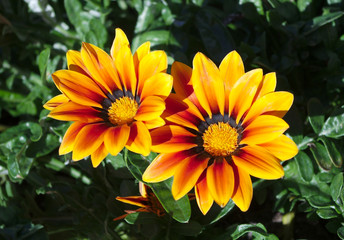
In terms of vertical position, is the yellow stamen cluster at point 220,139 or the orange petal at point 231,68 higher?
the orange petal at point 231,68

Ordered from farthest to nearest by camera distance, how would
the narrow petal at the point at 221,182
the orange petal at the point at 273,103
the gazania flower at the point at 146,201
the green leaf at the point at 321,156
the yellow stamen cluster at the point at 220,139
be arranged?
the green leaf at the point at 321,156
the gazania flower at the point at 146,201
the yellow stamen cluster at the point at 220,139
the orange petal at the point at 273,103
the narrow petal at the point at 221,182

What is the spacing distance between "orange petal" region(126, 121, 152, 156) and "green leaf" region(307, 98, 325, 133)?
86 cm

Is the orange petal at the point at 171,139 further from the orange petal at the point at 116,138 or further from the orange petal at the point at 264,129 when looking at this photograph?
the orange petal at the point at 264,129

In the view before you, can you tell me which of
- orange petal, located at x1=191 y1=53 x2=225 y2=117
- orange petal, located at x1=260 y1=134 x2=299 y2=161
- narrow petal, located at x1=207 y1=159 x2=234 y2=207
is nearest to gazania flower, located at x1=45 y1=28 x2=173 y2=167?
orange petal, located at x1=191 y1=53 x2=225 y2=117

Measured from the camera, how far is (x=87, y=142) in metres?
1.43

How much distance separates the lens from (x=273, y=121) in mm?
1426

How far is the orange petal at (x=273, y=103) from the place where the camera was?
148cm

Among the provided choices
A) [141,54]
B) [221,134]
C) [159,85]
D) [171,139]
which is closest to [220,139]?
[221,134]

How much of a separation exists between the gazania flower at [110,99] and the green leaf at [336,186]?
2.73 ft

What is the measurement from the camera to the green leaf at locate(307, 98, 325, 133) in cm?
195

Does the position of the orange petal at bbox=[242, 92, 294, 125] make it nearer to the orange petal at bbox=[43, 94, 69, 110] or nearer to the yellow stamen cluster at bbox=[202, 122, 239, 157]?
the yellow stamen cluster at bbox=[202, 122, 239, 157]

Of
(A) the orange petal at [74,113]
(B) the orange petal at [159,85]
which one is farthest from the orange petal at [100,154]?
(B) the orange petal at [159,85]

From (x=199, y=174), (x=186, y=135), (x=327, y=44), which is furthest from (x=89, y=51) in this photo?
(x=327, y=44)

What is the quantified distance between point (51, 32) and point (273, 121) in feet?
5.27
